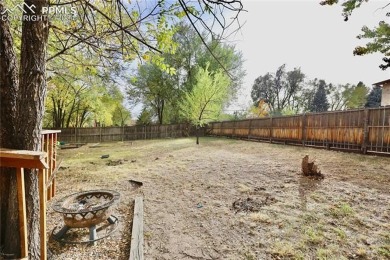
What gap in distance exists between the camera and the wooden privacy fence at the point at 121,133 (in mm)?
20141

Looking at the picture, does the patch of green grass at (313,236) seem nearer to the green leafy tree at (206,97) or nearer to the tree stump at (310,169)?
the tree stump at (310,169)

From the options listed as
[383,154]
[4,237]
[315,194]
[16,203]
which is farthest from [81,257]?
[383,154]

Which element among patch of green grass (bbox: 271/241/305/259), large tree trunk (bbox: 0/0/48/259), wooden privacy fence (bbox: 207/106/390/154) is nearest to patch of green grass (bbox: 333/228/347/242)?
patch of green grass (bbox: 271/241/305/259)

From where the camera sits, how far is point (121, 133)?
22797 mm

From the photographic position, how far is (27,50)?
201 cm

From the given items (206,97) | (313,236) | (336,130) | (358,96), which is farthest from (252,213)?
(358,96)

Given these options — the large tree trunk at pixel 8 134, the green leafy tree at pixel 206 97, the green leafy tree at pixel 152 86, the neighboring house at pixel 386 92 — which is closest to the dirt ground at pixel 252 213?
the large tree trunk at pixel 8 134

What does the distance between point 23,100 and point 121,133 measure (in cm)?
2169

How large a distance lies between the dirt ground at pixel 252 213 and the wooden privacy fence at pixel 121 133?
48.5 feet

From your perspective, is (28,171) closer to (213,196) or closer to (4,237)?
(4,237)

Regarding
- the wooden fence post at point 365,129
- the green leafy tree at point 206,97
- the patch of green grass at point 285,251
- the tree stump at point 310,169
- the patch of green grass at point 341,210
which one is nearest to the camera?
the patch of green grass at point 285,251

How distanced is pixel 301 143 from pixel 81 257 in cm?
1130

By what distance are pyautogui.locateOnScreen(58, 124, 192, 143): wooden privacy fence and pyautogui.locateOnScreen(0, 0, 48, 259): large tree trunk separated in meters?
20.5

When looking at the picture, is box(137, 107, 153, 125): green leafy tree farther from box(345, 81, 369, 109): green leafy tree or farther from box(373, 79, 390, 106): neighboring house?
box(345, 81, 369, 109): green leafy tree
